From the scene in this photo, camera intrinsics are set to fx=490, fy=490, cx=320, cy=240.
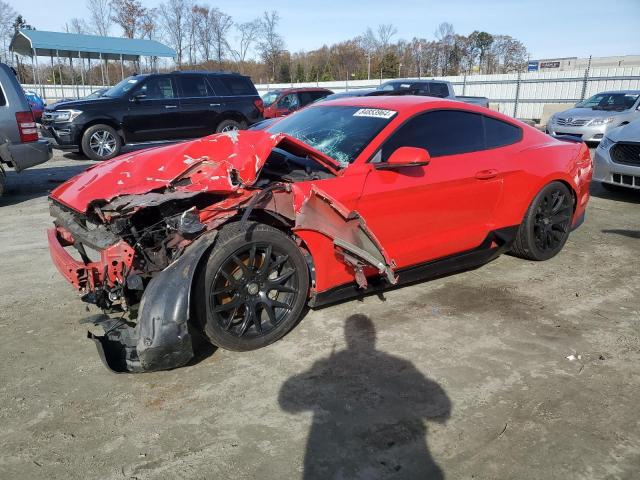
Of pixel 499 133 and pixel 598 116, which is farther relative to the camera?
pixel 598 116

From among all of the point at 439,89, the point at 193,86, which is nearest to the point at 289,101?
the point at 439,89

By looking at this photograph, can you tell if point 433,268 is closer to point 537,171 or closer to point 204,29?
point 537,171

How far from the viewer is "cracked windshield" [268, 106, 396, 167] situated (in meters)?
3.71

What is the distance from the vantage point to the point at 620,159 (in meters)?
7.32

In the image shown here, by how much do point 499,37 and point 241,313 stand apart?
2656 inches

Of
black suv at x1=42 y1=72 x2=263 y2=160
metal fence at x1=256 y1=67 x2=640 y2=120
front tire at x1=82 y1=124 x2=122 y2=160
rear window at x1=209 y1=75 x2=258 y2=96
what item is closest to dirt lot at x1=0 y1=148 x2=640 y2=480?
front tire at x1=82 y1=124 x2=122 y2=160

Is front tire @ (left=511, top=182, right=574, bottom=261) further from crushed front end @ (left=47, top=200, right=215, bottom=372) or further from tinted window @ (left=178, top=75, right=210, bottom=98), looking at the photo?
tinted window @ (left=178, top=75, right=210, bottom=98)

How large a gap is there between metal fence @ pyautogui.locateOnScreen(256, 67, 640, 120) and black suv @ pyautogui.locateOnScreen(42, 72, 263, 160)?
17.3 metres

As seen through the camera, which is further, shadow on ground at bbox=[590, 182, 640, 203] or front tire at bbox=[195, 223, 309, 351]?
shadow on ground at bbox=[590, 182, 640, 203]

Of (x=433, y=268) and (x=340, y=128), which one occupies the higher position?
(x=340, y=128)

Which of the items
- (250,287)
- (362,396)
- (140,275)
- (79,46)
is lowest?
(362,396)

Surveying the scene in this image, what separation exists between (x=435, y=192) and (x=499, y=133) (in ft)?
3.74

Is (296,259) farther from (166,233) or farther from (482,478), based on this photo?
(482,478)

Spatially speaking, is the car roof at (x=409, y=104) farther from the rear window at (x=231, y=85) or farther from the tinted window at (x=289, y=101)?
the tinted window at (x=289, y=101)
